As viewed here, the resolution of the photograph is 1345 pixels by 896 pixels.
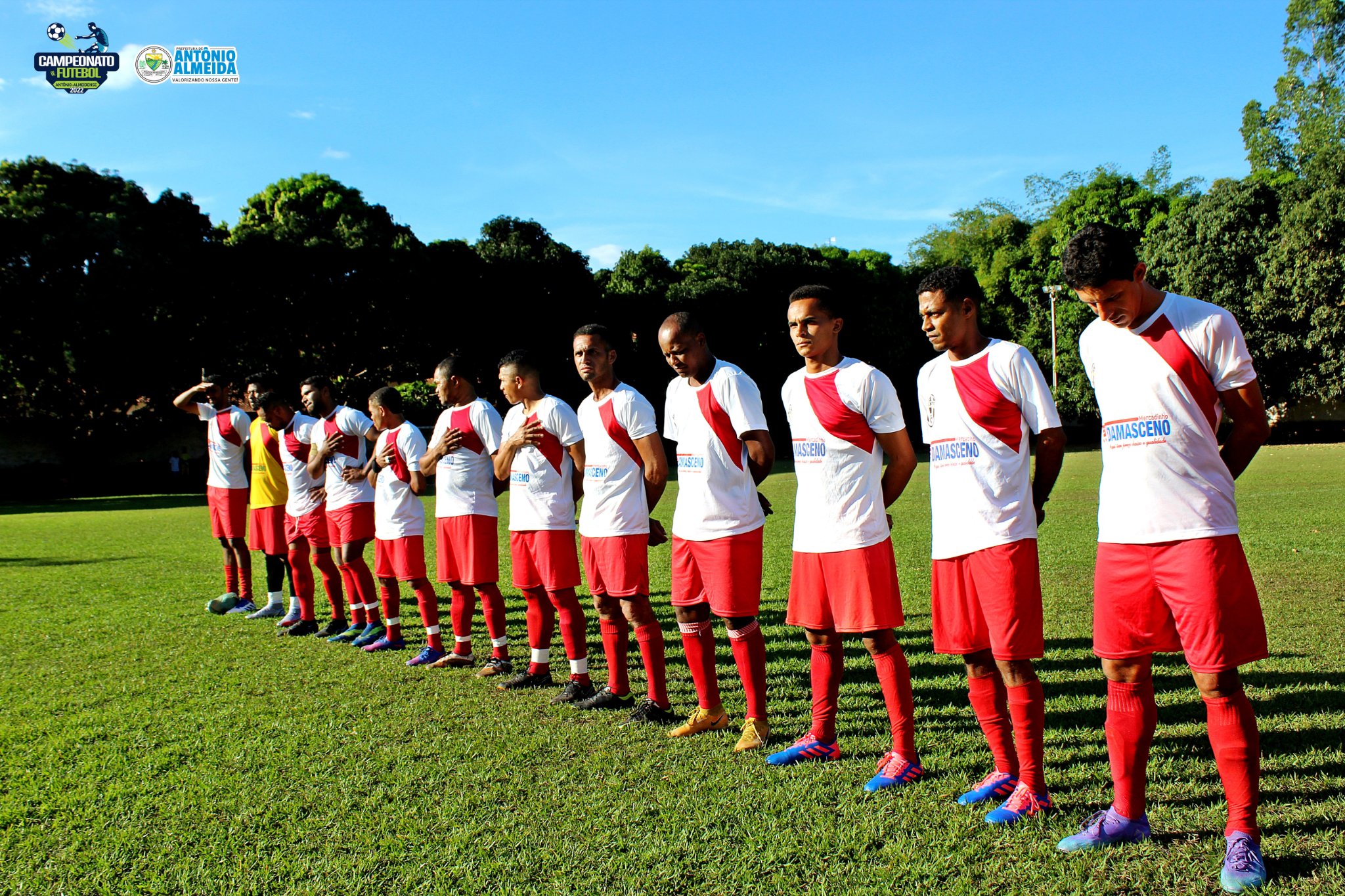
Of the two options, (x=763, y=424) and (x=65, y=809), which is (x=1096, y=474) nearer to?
(x=763, y=424)

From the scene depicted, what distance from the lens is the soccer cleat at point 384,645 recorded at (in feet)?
25.8

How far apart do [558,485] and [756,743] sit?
2270 mm

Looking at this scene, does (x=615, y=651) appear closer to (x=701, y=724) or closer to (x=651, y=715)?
(x=651, y=715)

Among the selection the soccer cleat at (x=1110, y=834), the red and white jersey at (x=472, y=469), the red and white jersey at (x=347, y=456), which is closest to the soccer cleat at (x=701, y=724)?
the soccer cleat at (x=1110, y=834)

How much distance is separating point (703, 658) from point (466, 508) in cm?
252

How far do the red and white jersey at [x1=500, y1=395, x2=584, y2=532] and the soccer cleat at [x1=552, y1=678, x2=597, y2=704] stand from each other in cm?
105

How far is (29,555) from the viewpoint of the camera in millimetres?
15156

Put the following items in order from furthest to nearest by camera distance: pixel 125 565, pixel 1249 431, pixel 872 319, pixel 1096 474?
pixel 872 319, pixel 1096 474, pixel 125 565, pixel 1249 431

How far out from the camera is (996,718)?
13.3ft

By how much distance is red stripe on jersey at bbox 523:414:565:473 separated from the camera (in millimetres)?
6324

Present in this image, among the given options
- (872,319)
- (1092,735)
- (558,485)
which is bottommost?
(1092,735)

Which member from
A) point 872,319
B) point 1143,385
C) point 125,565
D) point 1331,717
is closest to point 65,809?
point 1143,385

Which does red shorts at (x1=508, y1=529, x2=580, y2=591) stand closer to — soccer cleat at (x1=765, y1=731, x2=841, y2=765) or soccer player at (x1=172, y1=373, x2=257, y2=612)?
soccer cleat at (x1=765, y1=731, x2=841, y2=765)

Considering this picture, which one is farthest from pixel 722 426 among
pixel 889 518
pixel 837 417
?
pixel 889 518
